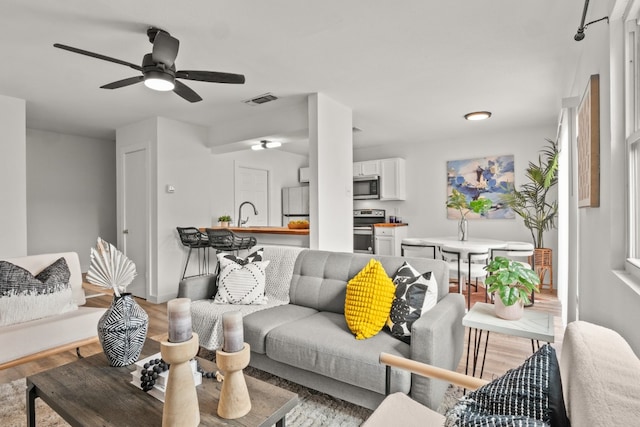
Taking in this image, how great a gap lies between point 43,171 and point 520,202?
740 centimetres

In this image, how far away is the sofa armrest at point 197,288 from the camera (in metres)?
2.78

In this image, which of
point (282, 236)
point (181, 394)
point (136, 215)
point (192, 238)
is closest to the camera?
point (181, 394)

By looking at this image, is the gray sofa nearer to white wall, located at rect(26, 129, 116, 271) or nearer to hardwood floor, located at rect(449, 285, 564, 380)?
hardwood floor, located at rect(449, 285, 564, 380)

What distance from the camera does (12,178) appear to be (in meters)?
3.77

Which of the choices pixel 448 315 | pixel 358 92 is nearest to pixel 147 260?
pixel 358 92

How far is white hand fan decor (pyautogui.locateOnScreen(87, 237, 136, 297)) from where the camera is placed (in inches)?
64.9

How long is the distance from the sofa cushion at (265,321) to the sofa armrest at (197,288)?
64cm

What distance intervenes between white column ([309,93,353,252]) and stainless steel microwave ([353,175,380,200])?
87.1 inches

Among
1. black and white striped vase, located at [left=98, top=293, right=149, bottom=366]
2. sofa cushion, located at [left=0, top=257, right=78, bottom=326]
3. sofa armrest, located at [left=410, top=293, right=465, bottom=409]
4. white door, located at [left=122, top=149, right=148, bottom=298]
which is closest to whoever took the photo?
black and white striped vase, located at [left=98, top=293, right=149, bottom=366]

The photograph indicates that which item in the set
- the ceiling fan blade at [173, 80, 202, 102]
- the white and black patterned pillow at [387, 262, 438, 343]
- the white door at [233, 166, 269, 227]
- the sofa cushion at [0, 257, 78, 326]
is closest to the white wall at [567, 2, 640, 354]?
the white and black patterned pillow at [387, 262, 438, 343]

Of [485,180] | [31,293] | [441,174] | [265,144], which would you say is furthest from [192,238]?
[485,180]

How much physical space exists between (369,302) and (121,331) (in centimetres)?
132

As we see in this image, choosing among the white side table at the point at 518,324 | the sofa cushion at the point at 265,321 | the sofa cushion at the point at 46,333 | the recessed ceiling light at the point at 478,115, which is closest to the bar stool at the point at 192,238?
the sofa cushion at the point at 46,333

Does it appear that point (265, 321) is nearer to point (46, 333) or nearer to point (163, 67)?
point (46, 333)
